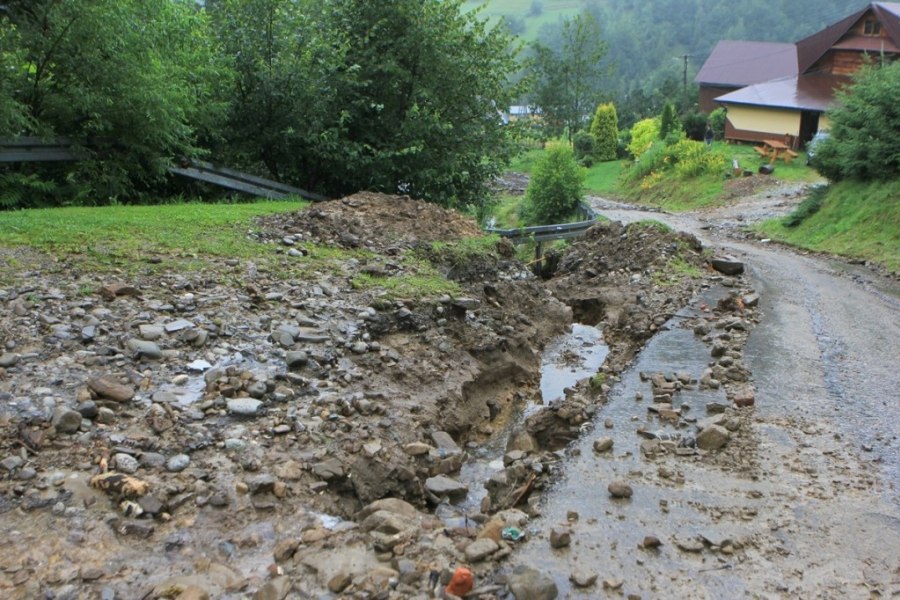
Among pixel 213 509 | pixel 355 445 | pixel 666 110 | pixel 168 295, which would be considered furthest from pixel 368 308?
pixel 666 110

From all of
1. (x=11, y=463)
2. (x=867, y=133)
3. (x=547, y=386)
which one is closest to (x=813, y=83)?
(x=867, y=133)

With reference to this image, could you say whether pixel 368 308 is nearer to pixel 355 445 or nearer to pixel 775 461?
pixel 355 445

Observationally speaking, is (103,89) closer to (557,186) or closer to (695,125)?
(557,186)

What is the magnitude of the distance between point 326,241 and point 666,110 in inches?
1567

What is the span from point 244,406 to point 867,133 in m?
20.5

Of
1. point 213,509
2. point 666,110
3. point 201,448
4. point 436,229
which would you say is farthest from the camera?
point 666,110

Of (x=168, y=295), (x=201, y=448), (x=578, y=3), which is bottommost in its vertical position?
(x=201, y=448)

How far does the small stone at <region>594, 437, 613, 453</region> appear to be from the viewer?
6266 millimetres

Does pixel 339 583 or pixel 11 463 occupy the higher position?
pixel 11 463

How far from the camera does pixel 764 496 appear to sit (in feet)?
17.9

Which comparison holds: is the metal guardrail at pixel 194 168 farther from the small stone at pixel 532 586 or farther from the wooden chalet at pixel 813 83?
the wooden chalet at pixel 813 83

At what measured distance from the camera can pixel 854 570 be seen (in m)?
4.54

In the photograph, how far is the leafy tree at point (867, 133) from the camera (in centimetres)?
1927

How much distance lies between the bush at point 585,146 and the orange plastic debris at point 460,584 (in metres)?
50.7
